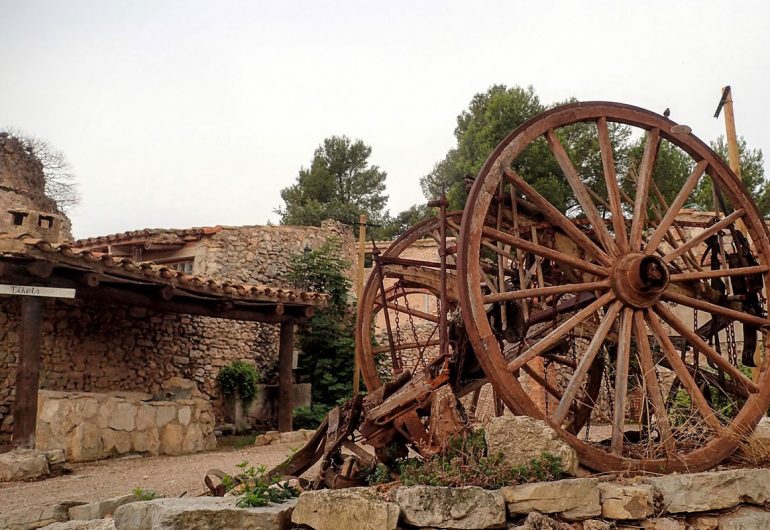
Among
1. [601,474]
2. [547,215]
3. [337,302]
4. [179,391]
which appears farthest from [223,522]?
[337,302]

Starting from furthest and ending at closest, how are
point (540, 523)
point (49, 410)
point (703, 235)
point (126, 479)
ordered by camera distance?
point (49, 410) < point (126, 479) < point (703, 235) < point (540, 523)

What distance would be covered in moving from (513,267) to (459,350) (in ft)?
4.08

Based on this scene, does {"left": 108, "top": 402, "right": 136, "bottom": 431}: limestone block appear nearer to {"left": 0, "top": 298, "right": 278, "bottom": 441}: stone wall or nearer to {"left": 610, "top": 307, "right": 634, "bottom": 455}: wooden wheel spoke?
{"left": 0, "top": 298, "right": 278, "bottom": 441}: stone wall

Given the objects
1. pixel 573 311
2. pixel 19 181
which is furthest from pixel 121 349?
pixel 573 311

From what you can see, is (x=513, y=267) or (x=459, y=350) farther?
(x=513, y=267)

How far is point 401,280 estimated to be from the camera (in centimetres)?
525

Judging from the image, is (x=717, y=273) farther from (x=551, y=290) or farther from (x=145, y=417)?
(x=145, y=417)

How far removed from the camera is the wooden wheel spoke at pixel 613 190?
13.9 ft

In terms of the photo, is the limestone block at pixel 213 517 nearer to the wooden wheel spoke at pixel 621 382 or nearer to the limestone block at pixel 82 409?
the wooden wheel spoke at pixel 621 382

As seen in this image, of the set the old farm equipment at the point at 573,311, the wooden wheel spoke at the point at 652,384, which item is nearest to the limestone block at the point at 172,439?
the old farm equipment at the point at 573,311

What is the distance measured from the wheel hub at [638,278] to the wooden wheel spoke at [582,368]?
0.30 ft

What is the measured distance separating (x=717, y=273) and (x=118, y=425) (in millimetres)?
7112

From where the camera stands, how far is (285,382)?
436 inches

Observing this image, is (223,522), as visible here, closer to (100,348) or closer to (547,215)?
(547,215)
